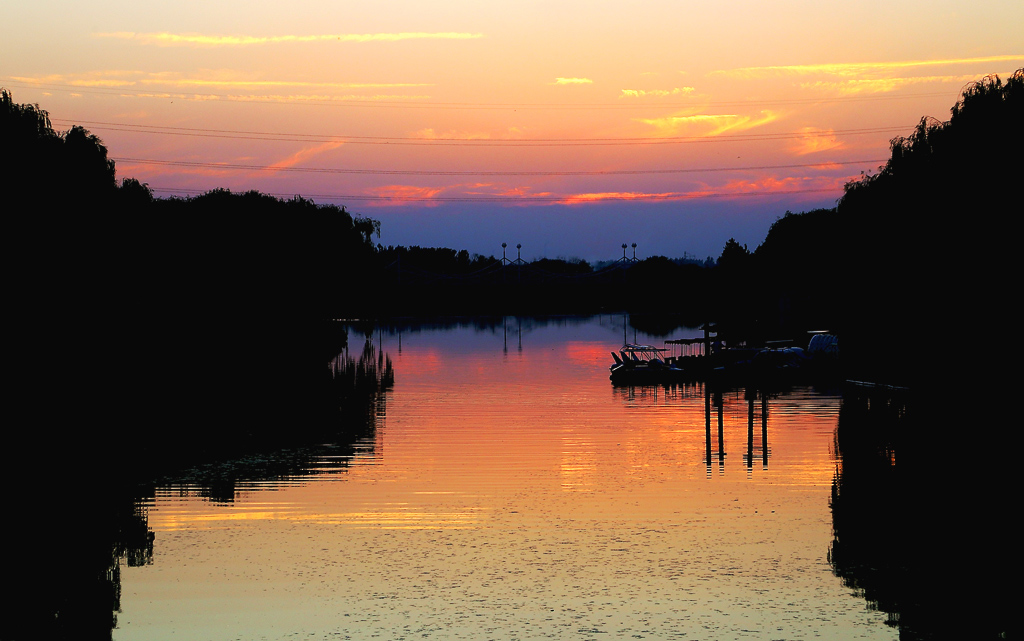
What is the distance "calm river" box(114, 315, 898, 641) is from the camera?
2548 cm

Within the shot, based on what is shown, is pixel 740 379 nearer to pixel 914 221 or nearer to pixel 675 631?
pixel 914 221

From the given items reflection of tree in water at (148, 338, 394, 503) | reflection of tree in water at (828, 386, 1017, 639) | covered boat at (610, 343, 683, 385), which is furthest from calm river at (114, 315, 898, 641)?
covered boat at (610, 343, 683, 385)

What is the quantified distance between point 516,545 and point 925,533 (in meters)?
11.1

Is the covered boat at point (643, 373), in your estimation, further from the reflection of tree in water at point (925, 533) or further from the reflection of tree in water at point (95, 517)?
the reflection of tree in water at point (925, 533)

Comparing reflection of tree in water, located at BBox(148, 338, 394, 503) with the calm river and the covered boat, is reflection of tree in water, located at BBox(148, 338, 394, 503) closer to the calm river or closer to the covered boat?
the calm river

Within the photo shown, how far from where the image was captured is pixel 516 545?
1280 inches

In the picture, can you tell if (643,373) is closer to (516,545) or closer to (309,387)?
(309,387)

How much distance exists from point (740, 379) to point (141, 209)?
152 feet

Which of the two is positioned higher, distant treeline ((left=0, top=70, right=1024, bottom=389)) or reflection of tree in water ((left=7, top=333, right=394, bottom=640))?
distant treeline ((left=0, top=70, right=1024, bottom=389))

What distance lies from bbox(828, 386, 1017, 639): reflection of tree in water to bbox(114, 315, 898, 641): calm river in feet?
2.41

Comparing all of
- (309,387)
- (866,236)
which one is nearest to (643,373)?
(309,387)

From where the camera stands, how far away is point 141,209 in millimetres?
78375

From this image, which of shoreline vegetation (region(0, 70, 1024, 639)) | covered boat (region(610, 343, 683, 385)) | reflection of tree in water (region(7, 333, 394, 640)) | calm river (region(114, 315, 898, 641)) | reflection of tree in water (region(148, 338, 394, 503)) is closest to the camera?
calm river (region(114, 315, 898, 641))

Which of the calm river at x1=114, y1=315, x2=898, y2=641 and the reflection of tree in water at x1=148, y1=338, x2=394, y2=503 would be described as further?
the reflection of tree in water at x1=148, y1=338, x2=394, y2=503
